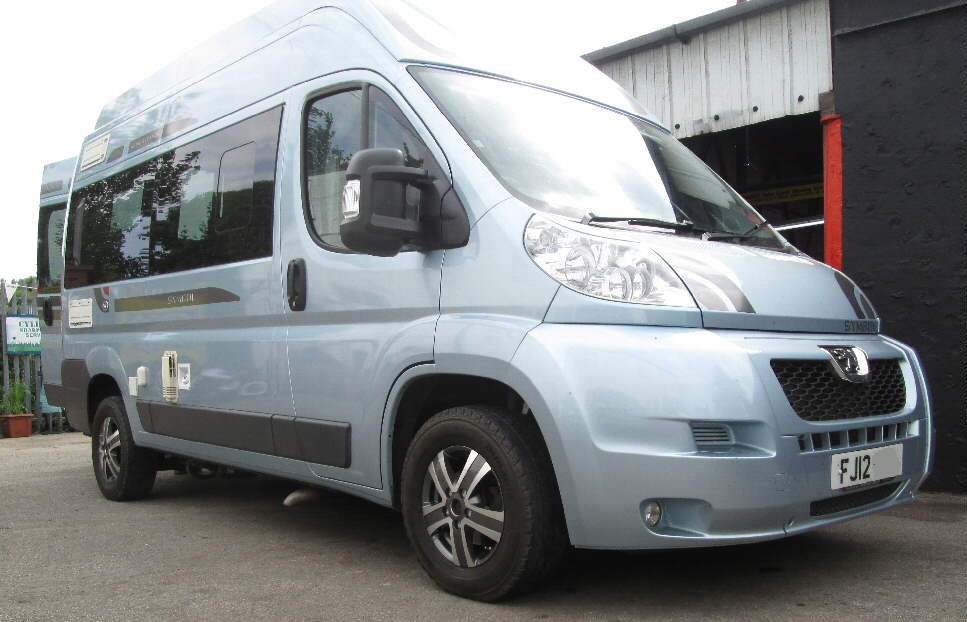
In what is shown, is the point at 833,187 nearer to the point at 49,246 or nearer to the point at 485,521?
the point at 485,521

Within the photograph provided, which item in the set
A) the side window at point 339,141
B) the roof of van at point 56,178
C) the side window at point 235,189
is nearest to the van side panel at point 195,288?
the side window at point 235,189

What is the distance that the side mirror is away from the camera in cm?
313

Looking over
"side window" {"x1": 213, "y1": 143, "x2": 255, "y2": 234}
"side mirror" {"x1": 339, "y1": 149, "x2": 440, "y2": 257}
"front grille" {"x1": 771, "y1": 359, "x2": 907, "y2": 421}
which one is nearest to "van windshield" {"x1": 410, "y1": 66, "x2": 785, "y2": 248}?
"side mirror" {"x1": 339, "y1": 149, "x2": 440, "y2": 257}

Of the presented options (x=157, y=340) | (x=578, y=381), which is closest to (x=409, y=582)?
(x=578, y=381)

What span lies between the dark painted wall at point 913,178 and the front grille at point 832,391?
2.49m

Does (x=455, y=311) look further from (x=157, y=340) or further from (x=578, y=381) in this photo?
(x=157, y=340)

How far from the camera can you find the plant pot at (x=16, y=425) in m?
11.6

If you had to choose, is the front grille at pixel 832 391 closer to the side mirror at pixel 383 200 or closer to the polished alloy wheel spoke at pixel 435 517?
the polished alloy wheel spoke at pixel 435 517

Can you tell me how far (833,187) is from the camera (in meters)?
6.04

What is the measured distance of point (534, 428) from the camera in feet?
10.1

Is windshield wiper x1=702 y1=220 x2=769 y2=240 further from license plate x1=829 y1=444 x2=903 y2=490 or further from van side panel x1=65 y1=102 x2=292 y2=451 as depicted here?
van side panel x1=65 y1=102 x2=292 y2=451

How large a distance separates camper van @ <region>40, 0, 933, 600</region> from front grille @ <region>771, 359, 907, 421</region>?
0.04 feet

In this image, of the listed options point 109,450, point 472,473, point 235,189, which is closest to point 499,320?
point 472,473

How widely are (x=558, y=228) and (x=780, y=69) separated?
420cm
